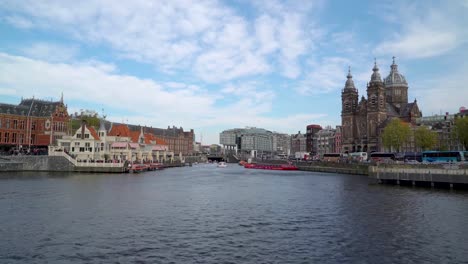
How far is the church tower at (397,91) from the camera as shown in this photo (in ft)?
612

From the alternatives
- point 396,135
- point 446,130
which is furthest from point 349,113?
point 396,135

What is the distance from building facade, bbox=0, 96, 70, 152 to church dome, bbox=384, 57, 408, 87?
155 meters

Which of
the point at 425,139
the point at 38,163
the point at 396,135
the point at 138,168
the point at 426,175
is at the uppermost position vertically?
the point at 396,135

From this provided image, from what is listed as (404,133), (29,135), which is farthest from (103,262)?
(404,133)

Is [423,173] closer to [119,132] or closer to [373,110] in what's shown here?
[119,132]

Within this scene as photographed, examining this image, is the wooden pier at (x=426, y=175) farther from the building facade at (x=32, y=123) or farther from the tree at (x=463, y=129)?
the building facade at (x=32, y=123)

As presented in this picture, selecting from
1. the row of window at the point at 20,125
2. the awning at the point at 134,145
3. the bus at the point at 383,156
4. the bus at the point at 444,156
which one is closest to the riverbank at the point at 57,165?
the row of window at the point at 20,125

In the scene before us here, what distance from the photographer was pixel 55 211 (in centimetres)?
3991

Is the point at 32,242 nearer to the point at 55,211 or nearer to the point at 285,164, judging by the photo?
the point at 55,211

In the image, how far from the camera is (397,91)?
18712 cm

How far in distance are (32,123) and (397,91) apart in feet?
546

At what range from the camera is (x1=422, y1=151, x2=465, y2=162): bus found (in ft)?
297

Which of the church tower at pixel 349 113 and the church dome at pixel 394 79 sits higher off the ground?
the church dome at pixel 394 79

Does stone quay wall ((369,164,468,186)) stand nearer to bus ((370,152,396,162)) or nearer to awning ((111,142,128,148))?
bus ((370,152,396,162))
